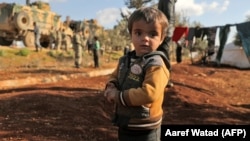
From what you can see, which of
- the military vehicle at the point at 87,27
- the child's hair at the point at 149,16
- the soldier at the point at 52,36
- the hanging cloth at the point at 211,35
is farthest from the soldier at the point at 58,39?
the child's hair at the point at 149,16

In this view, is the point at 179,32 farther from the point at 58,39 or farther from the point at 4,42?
the point at 4,42

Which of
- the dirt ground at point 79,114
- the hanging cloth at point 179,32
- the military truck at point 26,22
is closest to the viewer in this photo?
the dirt ground at point 79,114

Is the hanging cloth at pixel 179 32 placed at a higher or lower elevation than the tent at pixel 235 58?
higher

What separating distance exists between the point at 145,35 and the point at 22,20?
1906 centimetres

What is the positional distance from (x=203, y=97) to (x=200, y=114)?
198 centimetres

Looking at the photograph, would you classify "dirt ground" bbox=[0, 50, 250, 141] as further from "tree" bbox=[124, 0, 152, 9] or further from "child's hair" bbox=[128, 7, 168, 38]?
"tree" bbox=[124, 0, 152, 9]

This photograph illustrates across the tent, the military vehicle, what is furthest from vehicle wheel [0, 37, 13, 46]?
the tent

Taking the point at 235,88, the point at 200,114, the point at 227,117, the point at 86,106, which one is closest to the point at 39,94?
the point at 86,106

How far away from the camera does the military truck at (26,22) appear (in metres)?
20.0

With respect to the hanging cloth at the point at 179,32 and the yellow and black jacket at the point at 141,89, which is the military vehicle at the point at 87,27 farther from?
the yellow and black jacket at the point at 141,89

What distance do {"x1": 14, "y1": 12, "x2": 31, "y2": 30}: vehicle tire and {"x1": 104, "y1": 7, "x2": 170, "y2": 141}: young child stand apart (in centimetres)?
1849

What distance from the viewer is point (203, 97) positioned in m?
8.05

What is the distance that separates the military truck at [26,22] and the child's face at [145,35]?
1856 cm

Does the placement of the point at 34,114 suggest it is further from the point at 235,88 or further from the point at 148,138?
the point at 235,88
